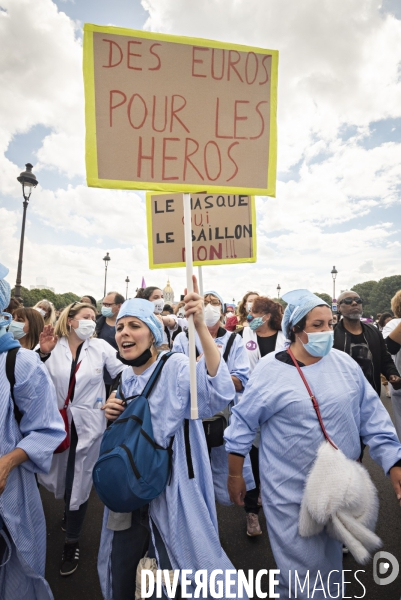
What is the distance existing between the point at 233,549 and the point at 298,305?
234cm

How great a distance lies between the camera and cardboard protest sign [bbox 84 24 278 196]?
6.66ft

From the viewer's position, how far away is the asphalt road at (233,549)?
260 centimetres

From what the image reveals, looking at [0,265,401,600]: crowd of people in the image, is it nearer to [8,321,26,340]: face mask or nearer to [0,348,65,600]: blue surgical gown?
[0,348,65,600]: blue surgical gown

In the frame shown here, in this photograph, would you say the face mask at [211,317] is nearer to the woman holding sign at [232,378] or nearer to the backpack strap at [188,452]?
the woman holding sign at [232,378]

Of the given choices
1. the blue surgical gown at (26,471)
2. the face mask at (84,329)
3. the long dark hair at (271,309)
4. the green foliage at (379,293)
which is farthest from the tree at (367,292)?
the blue surgical gown at (26,471)

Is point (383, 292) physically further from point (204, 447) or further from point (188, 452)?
point (188, 452)

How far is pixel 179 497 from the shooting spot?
1.91 meters

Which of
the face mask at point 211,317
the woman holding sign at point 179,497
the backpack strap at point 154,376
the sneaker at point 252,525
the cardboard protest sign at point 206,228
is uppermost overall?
the cardboard protest sign at point 206,228

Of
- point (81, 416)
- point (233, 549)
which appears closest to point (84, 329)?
point (81, 416)

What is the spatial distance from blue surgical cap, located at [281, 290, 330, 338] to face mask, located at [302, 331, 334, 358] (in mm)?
185

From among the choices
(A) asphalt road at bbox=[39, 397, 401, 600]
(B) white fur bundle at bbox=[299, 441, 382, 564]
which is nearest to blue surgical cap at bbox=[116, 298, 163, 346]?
(B) white fur bundle at bbox=[299, 441, 382, 564]

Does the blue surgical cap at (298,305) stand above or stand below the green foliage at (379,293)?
below

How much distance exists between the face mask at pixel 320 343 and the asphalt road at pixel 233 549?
193 centimetres

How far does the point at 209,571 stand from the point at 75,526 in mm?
1724
